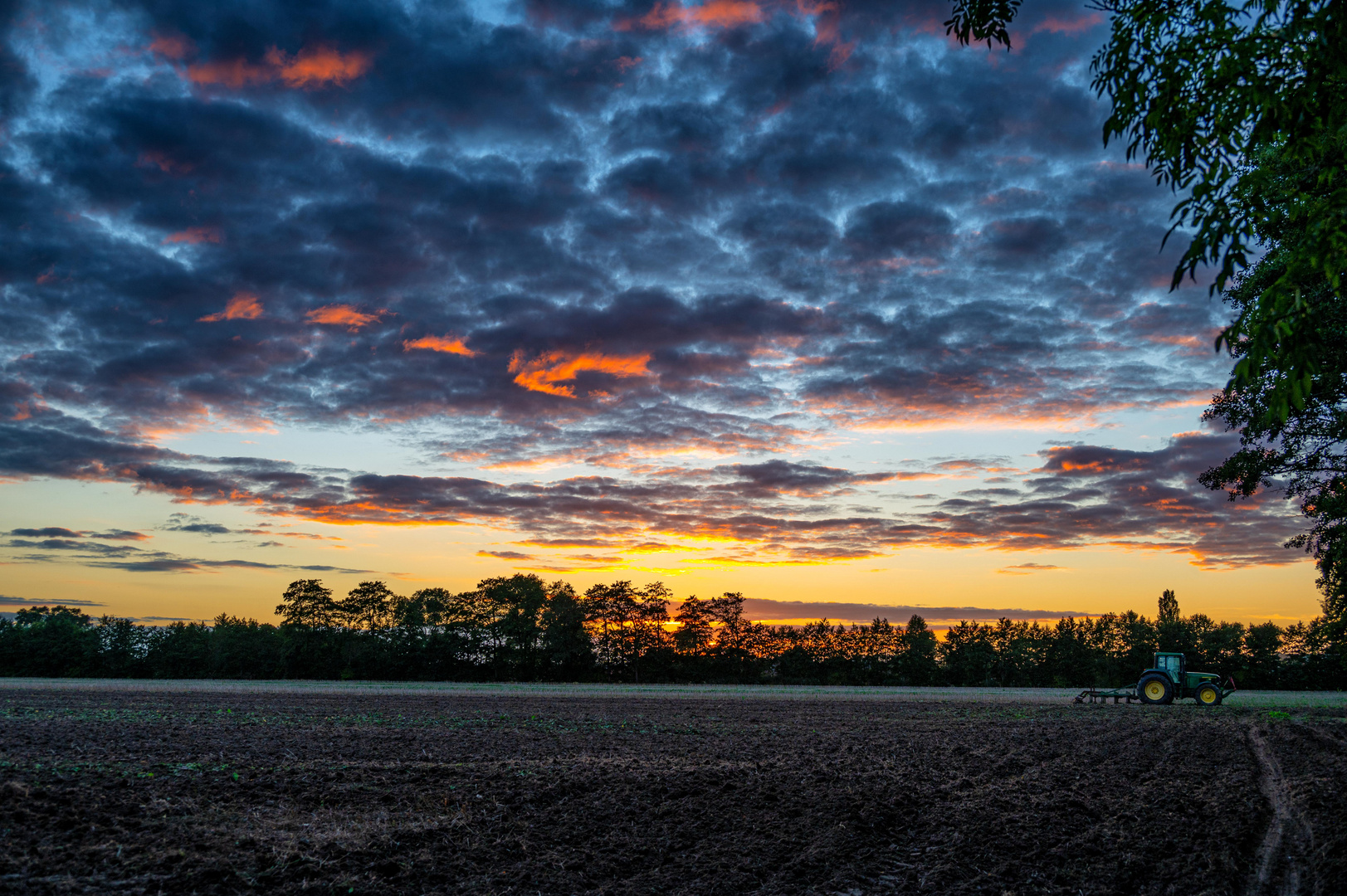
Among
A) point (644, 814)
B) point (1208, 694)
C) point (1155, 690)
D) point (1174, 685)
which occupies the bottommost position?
point (1208, 694)

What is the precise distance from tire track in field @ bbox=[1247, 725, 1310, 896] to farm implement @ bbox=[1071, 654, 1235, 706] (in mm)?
26777

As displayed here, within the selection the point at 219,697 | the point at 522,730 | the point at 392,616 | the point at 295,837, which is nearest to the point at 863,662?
the point at 392,616

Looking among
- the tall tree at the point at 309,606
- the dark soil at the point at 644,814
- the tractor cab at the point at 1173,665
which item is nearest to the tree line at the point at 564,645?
the tall tree at the point at 309,606

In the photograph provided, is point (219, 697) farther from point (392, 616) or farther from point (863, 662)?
point (863, 662)

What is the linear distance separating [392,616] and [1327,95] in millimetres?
111966

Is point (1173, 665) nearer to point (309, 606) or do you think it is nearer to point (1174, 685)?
point (1174, 685)

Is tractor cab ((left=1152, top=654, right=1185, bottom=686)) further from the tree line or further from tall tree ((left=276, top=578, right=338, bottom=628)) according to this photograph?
tall tree ((left=276, top=578, right=338, bottom=628))

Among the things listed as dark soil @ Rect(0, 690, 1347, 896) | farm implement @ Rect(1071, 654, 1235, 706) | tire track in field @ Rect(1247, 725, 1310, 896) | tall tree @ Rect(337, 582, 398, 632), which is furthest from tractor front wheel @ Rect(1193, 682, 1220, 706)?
tall tree @ Rect(337, 582, 398, 632)

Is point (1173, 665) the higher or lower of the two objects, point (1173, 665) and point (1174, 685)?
the higher

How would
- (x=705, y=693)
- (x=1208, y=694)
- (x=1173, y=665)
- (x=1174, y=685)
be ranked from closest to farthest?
(x=1208, y=694) → (x=1174, y=685) → (x=1173, y=665) → (x=705, y=693)

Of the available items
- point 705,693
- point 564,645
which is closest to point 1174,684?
point 705,693

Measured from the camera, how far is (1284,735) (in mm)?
24859

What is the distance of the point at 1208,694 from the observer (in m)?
39.0

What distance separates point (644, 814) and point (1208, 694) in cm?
3931
